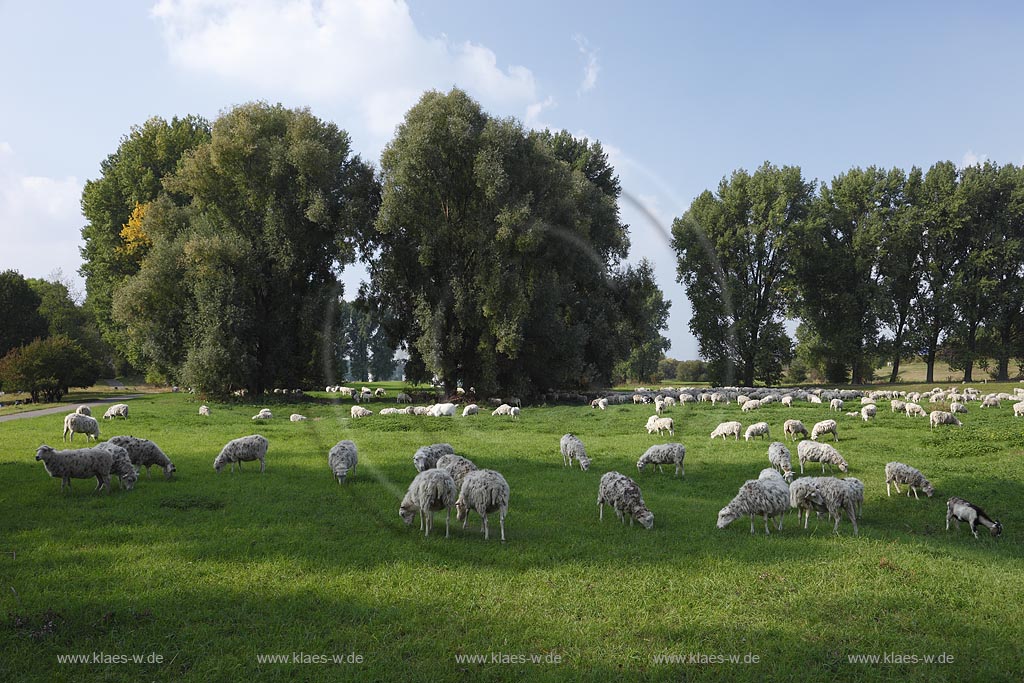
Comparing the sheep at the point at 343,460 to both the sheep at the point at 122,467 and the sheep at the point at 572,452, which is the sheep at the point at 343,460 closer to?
the sheep at the point at 122,467

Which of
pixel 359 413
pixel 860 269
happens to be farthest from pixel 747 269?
pixel 359 413

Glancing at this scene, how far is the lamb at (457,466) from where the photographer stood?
39.2 ft

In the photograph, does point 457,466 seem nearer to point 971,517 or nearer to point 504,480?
point 504,480

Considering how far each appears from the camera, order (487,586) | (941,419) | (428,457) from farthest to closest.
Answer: (941,419), (428,457), (487,586)

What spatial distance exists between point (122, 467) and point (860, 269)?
207ft

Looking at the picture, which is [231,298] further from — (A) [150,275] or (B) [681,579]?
(B) [681,579]

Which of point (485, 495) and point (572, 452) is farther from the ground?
point (485, 495)

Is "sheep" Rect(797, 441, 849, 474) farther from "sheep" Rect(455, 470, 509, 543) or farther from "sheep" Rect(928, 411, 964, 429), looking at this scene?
"sheep" Rect(928, 411, 964, 429)

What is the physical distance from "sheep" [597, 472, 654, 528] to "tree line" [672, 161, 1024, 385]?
51.5 m

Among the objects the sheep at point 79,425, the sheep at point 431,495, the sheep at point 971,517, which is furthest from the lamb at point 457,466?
the sheep at point 79,425

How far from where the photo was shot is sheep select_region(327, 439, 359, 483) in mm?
14000

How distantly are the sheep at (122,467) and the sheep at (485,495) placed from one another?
844 cm

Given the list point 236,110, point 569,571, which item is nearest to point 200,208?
point 236,110

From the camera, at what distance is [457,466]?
12320mm
